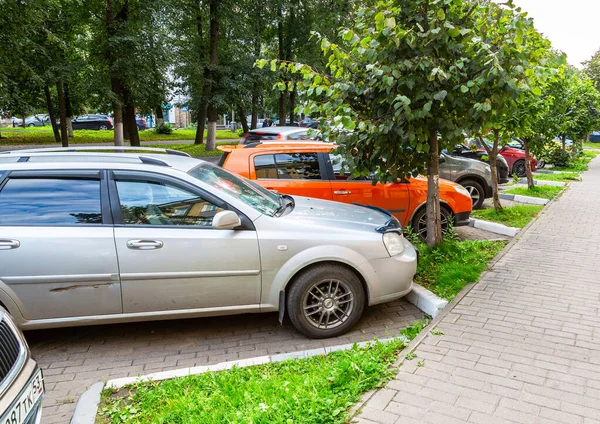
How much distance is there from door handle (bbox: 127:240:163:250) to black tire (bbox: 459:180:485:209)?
24.4ft

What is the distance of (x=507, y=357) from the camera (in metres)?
3.48

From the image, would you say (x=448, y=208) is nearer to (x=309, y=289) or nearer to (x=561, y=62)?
(x=561, y=62)

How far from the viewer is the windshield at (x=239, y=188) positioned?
4285mm

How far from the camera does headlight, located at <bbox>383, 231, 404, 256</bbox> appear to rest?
431cm

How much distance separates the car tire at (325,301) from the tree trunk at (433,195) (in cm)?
213

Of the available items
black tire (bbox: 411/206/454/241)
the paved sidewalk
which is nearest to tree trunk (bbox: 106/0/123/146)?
black tire (bbox: 411/206/454/241)

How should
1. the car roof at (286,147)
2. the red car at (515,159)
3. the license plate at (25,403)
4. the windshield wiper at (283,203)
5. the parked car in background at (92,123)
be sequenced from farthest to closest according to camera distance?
1. the parked car in background at (92,123)
2. the red car at (515,159)
3. the car roof at (286,147)
4. the windshield wiper at (283,203)
5. the license plate at (25,403)

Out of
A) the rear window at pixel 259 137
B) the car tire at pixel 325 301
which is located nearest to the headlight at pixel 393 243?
the car tire at pixel 325 301

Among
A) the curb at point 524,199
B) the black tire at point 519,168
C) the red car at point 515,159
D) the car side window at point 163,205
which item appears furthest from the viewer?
the black tire at point 519,168

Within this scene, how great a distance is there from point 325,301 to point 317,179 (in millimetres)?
2709

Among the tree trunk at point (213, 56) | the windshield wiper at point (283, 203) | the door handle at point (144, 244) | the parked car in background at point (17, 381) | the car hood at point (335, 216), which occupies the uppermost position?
the tree trunk at point (213, 56)

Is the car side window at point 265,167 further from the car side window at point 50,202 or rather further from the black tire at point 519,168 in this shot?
the black tire at point 519,168

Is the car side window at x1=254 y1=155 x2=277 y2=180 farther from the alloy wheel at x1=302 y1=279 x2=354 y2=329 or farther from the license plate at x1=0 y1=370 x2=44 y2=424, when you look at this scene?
the license plate at x1=0 y1=370 x2=44 y2=424

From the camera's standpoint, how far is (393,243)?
4395mm
